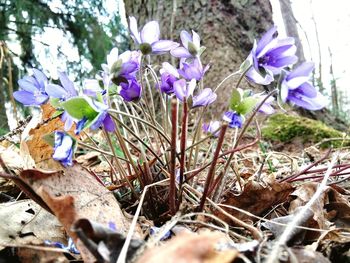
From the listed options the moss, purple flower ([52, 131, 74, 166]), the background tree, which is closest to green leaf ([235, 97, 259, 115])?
purple flower ([52, 131, 74, 166])

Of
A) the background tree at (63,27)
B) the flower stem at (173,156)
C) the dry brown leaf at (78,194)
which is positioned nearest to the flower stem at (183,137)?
the flower stem at (173,156)

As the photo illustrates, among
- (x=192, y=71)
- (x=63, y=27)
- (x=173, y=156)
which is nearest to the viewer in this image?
(x=173, y=156)

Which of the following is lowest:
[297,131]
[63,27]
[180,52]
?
[297,131]

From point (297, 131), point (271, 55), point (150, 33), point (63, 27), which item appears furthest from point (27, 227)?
point (63, 27)

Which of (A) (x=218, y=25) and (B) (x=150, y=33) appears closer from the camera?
(B) (x=150, y=33)

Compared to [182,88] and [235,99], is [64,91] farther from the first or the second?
[235,99]

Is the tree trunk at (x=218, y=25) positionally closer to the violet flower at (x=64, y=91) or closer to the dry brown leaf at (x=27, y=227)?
the violet flower at (x=64, y=91)

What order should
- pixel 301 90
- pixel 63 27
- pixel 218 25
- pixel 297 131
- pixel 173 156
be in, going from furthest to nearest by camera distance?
pixel 63 27, pixel 218 25, pixel 297 131, pixel 301 90, pixel 173 156
